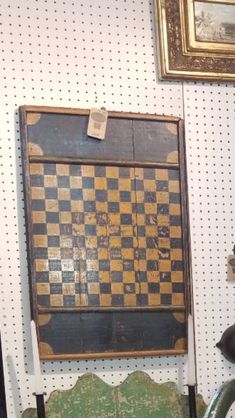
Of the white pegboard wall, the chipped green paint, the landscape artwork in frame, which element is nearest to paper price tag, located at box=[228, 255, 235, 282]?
the white pegboard wall

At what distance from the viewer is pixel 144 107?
1983 mm

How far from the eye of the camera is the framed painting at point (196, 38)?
6.56 feet

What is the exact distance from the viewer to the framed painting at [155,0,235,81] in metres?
2.00

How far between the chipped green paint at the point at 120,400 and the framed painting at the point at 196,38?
0.98 meters

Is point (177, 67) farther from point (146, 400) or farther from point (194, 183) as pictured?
point (146, 400)

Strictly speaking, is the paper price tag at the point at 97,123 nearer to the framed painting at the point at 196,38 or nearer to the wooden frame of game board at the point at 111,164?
the wooden frame of game board at the point at 111,164

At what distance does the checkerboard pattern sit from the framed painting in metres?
0.37

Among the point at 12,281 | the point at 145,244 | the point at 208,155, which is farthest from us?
the point at 208,155

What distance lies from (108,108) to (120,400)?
902 mm

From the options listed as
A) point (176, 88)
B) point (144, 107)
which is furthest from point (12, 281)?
point (176, 88)

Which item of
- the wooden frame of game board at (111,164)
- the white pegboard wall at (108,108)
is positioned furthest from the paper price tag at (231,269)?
the wooden frame of game board at (111,164)

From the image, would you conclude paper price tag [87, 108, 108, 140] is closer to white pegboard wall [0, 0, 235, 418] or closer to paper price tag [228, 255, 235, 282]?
white pegboard wall [0, 0, 235, 418]

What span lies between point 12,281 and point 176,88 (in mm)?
826

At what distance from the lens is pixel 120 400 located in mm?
1843
